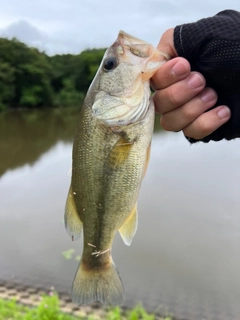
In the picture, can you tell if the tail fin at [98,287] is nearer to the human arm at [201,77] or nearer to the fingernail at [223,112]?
the human arm at [201,77]

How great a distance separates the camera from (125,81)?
1847mm

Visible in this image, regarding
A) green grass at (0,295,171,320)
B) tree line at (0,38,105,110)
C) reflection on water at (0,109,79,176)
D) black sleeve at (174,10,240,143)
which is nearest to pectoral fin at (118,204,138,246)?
black sleeve at (174,10,240,143)

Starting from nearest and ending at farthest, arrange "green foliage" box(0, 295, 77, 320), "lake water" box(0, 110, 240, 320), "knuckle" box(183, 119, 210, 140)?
"knuckle" box(183, 119, 210, 140), "green foliage" box(0, 295, 77, 320), "lake water" box(0, 110, 240, 320)

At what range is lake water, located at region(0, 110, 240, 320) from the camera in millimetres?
5258

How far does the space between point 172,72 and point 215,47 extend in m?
0.24

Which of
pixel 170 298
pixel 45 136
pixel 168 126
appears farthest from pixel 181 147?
pixel 168 126

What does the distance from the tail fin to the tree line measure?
35.6 m

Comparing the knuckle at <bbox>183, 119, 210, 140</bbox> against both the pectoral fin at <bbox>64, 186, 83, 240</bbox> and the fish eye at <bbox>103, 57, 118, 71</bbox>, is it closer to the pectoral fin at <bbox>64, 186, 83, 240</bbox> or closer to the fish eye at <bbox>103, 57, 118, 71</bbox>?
the fish eye at <bbox>103, 57, 118, 71</bbox>

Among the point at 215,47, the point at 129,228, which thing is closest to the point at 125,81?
the point at 215,47

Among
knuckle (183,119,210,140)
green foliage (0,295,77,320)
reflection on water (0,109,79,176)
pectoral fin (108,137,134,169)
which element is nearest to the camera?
pectoral fin (108,137,134,169)

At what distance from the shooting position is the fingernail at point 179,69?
173cm

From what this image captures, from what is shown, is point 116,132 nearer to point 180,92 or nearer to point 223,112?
point 180,92

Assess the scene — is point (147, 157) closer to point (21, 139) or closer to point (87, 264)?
point (87, 264)

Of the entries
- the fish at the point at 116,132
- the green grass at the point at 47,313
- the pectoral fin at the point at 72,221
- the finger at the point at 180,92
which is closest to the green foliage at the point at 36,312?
the green grass at the point at 47,313
